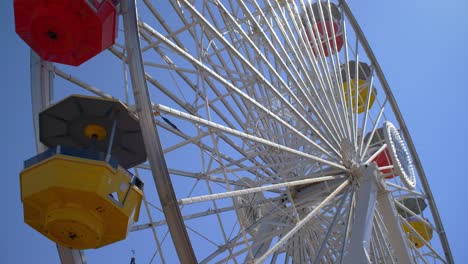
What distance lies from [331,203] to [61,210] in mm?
6594

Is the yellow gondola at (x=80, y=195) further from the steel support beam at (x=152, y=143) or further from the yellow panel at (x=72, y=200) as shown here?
the steel support beam at (x=152, y=143)

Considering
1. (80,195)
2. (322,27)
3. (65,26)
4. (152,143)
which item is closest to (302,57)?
(322,27)

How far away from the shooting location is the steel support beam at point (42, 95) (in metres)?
9.37

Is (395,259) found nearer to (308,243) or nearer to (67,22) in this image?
(308,243)

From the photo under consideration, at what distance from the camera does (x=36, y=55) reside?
9.88 meters

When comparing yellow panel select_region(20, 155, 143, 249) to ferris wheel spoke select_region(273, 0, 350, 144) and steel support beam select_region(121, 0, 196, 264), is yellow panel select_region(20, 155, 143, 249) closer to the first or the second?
steel support beam select_region(121, 0, 196, 264)

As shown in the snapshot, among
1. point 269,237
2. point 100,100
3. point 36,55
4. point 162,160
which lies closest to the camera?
point 162,160

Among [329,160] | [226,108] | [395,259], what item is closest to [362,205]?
[329,160]

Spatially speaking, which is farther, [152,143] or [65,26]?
[65,26]

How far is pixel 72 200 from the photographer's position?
7.84 m

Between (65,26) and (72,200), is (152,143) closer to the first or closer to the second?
(72,200)

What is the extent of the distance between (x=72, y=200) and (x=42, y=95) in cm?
244

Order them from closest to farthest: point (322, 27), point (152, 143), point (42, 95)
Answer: point (152, 143), point (42, 95), point (322, 27)

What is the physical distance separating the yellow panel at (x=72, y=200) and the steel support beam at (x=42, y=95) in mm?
1326
